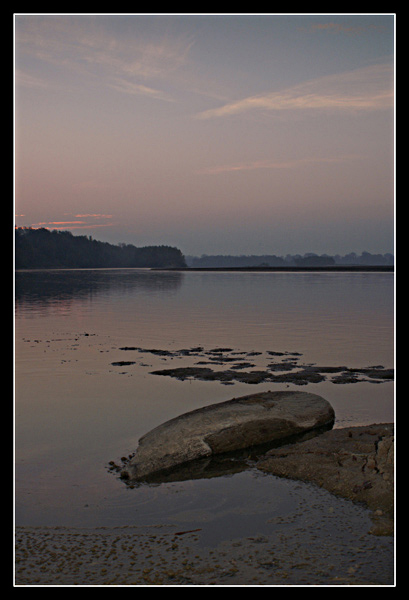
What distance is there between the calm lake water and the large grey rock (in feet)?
2.04

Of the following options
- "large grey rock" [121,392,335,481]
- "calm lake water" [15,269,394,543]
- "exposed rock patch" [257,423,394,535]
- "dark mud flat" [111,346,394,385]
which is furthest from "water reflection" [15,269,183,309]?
"exposed rock patch" [257,423,394,535]

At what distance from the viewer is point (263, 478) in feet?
31.8

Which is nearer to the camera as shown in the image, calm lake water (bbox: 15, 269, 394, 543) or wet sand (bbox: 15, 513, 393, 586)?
wet sand (bbox: 15, 513, 393, 586)

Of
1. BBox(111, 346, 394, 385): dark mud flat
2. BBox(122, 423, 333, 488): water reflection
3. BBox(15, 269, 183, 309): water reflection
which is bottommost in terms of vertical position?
BBox(122, 423, 333, 488): water reflection

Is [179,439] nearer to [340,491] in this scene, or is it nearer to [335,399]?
[340,491]

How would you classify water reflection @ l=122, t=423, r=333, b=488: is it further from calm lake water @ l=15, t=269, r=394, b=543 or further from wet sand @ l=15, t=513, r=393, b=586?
wet sand @ l=15, t=513, r=393, b=586

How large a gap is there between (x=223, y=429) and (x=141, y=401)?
15.1ft

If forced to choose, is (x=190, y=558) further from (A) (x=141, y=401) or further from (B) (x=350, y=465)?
(A) (x=141, y=401)

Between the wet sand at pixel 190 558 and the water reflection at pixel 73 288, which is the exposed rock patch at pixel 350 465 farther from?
the water reflection at pixel 73 288

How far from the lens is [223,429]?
36.2 feet

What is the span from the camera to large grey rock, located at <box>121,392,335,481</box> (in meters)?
10.3

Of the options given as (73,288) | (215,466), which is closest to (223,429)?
(215,466)

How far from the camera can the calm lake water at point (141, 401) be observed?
339 inches
